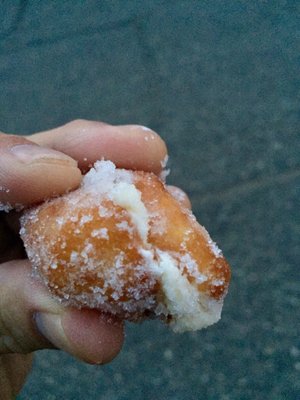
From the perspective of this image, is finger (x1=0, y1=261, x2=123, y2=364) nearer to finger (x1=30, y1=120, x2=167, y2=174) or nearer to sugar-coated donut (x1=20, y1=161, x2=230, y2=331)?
sugar-coated donut (x1=20, y1=161, x2=230, y2=331)

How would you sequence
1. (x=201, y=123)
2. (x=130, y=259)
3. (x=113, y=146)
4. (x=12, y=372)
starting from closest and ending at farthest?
(x=130, y=259)
(x=113, y=146)
(x=12, y=372)
(x=201, y=123)

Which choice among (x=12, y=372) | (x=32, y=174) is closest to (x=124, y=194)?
(x=32, y=174)

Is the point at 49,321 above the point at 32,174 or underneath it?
underneath

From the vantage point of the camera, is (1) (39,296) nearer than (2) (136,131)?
Yes

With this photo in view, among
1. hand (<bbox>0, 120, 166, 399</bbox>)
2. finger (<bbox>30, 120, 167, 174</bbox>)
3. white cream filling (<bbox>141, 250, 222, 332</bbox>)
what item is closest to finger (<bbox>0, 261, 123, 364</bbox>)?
hand (<bbox>0, 120, 166, 399</bbox>)

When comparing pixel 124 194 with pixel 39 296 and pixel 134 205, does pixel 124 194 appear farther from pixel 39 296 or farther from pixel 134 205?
pixel 39 296

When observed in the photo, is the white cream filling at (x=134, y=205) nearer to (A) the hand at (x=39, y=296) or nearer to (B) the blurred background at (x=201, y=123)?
(A) the hand at (x=39, y=296)
